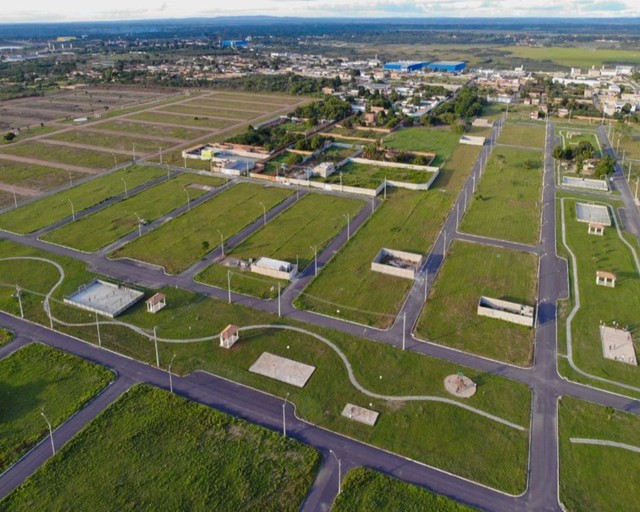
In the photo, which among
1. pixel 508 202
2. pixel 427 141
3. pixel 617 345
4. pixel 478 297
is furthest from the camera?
pixel 427 141

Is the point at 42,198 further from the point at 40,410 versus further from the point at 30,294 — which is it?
the point at 40,410

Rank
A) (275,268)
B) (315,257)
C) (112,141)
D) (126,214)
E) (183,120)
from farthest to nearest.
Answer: (183,120), (112,141), (126,214), (315,257), (275,268)

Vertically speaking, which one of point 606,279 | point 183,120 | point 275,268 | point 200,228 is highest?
point 183,120

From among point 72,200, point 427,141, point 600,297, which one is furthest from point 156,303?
point 427,141

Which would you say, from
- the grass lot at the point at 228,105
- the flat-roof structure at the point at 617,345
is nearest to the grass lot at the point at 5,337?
the flat-roof structure at the point at 617,345

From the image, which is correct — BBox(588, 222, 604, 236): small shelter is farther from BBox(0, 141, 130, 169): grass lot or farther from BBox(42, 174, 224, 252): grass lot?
BBox(0, 141, 130, 169): grass lot

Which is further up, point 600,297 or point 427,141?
point 427,141

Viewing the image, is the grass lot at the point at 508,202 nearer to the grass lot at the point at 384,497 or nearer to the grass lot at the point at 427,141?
the grass lot at the point at 427,141

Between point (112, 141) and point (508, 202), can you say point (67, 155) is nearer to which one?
point (112, 141)

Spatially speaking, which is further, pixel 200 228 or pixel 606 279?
pixel 200 228
